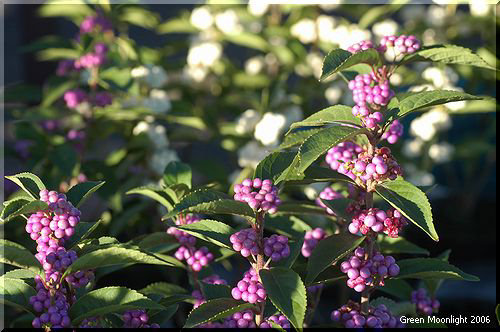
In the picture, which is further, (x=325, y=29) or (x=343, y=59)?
(x=325, y=29)

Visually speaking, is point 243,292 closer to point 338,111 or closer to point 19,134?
point 338,111

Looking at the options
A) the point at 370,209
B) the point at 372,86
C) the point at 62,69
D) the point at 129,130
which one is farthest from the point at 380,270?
the point at 62,69

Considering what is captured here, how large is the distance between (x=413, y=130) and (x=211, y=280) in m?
1.99

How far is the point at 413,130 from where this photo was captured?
3623 millimetres

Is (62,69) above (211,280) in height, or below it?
above

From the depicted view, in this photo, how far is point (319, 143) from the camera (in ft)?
5.05

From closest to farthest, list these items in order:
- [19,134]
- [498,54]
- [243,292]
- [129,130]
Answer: [243,292], [19,134], [129,130], [498,54]

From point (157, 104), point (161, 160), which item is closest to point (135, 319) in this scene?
point (161, 160)

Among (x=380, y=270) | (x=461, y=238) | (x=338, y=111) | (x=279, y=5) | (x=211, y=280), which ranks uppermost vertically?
(x=279, y=5)

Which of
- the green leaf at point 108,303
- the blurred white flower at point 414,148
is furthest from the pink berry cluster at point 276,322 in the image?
the blurred white flower at point 414,148

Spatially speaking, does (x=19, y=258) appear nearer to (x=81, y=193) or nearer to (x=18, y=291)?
(x=18, y=291)

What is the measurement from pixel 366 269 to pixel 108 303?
0.58m

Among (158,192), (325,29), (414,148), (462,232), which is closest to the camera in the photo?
(158,192)

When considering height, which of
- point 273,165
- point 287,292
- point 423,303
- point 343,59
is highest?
point 343,59
